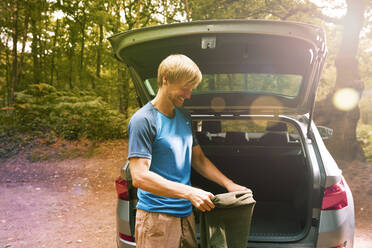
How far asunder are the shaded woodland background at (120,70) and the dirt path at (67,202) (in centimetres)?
147

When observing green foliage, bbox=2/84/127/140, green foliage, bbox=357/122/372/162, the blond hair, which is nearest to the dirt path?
green foliage, bbox=357/122/372/162

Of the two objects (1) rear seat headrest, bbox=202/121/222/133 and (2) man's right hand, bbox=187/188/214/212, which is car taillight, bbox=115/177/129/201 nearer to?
(2) man's right hand, bbox=187/188/214/212

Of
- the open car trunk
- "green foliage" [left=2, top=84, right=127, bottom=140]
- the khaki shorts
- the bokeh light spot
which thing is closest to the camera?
the khaki shorts

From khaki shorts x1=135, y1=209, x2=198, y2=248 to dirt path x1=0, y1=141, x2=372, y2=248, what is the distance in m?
2.46

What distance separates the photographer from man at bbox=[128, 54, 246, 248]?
1.52 m

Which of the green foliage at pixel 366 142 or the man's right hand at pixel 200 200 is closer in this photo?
the man's right hand at pixel 200 200

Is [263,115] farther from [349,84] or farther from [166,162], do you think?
[349,84]

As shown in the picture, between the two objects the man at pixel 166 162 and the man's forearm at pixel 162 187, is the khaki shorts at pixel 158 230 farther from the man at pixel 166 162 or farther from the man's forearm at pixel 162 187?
the man's forearm at pixel 162 187

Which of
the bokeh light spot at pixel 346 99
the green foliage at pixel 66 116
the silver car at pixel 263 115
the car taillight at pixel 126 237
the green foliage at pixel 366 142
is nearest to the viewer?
the silver car at pixel 263 115

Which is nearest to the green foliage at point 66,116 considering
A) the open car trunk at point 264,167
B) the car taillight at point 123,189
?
the open car trunk at point 264,167

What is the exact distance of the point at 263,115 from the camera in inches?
114

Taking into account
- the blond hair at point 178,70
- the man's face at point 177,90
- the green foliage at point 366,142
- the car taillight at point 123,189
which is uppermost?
the blond hair at point 178,70

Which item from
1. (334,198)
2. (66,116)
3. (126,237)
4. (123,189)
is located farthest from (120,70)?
(334,198)

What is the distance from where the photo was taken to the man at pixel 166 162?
152 cm
